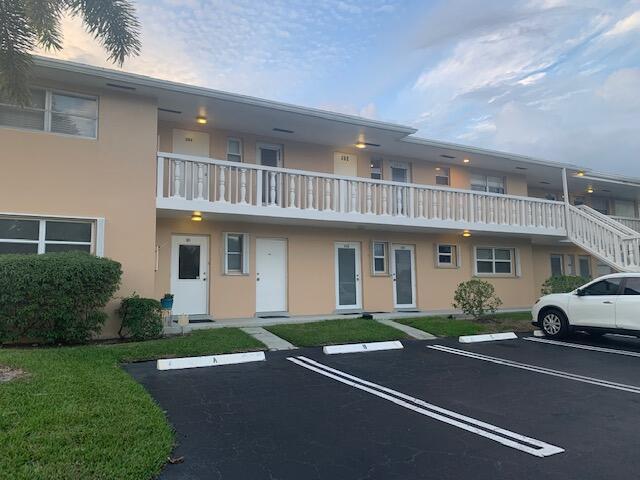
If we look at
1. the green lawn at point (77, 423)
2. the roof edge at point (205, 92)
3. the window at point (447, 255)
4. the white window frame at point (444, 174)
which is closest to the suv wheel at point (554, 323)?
the window at point (447, 255)

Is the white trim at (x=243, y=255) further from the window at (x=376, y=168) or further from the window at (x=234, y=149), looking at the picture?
the window at (x=376, y=168)

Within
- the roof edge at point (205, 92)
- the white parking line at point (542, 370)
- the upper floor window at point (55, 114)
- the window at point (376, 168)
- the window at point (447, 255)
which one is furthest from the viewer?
the window at point (447, 255)

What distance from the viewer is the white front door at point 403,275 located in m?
15.4

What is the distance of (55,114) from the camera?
397 inches

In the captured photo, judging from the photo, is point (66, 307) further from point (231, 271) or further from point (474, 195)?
point (474, 195)

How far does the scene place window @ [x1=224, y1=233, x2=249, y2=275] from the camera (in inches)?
513

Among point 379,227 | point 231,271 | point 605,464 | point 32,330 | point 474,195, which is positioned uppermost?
point 474,195

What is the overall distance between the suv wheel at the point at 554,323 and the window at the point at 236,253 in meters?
7.95

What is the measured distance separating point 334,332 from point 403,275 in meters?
5.66

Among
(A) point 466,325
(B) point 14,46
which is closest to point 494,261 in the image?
(A) point 466,325

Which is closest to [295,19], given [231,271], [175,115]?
[175,115]

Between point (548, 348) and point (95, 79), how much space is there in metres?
11.5

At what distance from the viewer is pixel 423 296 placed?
15789mm

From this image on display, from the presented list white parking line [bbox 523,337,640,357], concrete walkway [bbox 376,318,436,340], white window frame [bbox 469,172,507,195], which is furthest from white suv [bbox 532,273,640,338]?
white window frame [bbox 469,172,507,195]
